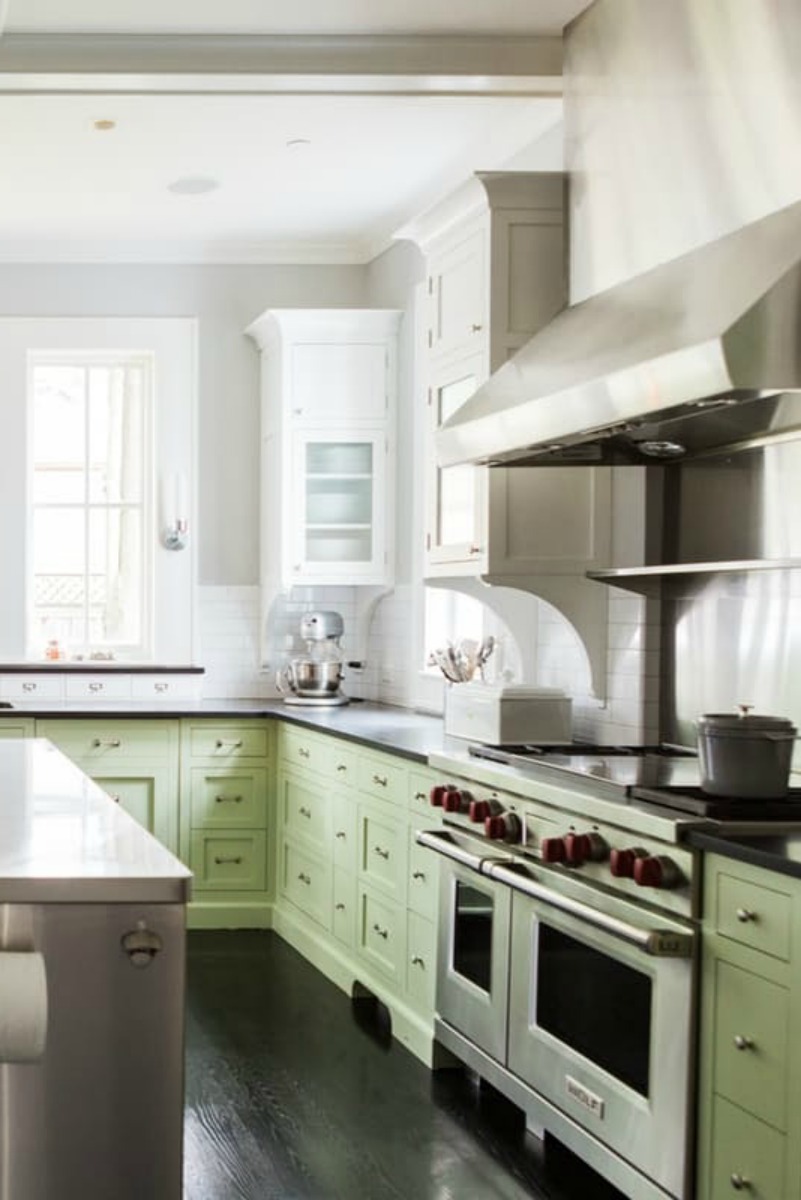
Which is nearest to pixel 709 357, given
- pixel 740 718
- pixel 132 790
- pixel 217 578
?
pixel 740 718

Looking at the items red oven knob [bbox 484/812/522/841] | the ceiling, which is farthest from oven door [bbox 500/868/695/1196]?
the ceiling

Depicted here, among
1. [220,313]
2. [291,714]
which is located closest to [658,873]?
[291,714]

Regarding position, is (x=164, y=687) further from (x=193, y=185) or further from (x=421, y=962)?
(x=421, y=962)

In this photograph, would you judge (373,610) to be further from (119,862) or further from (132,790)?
(119,862)

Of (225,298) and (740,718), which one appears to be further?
(225,298)

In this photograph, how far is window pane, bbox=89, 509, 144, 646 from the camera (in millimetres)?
7230

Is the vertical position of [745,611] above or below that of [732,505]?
below

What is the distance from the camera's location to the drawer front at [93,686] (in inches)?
277

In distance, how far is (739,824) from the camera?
3.01m

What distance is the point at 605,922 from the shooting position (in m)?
3.31

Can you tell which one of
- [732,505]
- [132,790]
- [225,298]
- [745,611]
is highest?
[225,298]

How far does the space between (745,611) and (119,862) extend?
74.1 inches

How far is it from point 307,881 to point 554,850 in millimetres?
2628

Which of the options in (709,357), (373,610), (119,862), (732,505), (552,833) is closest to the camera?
(119,862)
